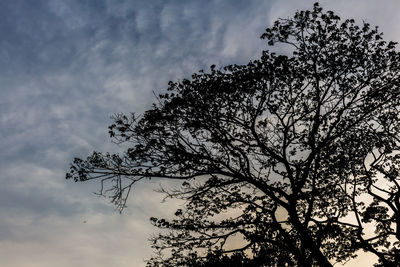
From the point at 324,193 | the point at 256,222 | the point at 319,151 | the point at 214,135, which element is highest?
the point at 214,135

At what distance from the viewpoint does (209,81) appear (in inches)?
585

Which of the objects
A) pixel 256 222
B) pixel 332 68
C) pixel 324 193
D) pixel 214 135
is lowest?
pixel 256 222

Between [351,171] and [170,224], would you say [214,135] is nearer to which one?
[170,224]

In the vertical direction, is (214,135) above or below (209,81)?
below

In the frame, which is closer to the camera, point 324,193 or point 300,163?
point 300,163

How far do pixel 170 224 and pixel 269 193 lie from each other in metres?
4.57

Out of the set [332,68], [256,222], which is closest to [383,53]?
[332,68]

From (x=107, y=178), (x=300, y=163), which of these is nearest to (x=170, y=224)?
(x=107, y=178)

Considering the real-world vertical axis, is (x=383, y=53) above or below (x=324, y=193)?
above

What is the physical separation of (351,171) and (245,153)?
16.2ft

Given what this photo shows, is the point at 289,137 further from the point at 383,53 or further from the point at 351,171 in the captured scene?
the point at 383,53

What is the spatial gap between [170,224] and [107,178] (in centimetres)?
342

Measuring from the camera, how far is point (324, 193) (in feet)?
51.2

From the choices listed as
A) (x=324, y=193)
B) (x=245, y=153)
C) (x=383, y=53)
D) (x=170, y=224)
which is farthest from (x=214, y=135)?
(x=383, y=53)
